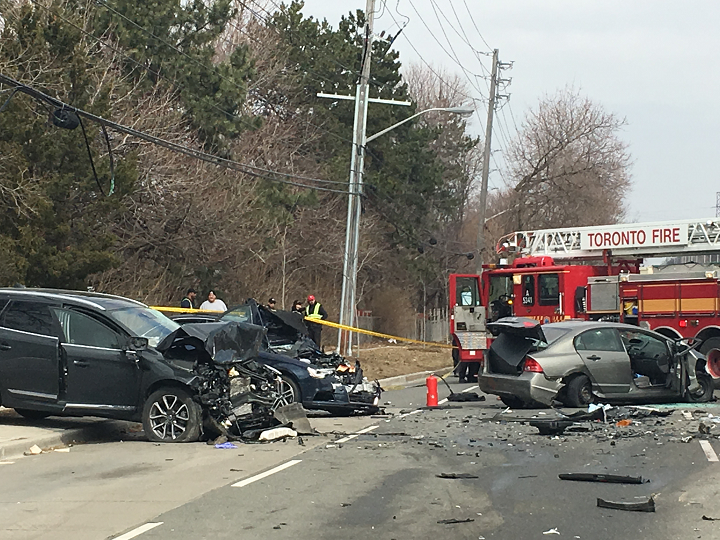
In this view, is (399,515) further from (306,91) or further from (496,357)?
(306,91)

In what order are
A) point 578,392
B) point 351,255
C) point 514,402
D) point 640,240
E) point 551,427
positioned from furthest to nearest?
point 351,255 → point 640,240 → point 514,402 → point 578,392 → point 551,427

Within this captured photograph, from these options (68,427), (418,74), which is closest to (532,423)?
(68,427)

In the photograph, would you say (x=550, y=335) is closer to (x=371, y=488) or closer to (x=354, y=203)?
(x=371, y=488)

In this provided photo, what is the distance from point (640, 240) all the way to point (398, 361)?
9503 mm

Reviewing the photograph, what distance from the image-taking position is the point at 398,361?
30.7 meters

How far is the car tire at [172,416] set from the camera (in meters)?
12.2

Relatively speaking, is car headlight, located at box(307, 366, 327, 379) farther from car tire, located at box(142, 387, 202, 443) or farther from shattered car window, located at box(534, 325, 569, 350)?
shattered car window, located at box(534, 325, 569, 350)

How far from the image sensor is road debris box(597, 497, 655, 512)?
779 cm

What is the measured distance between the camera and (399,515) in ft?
25.3

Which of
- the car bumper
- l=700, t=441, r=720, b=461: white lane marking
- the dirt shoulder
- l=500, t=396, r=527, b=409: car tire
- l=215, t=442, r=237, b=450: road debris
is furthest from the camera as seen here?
the dirt shoulder

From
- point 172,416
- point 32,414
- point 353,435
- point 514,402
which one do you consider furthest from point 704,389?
point 32,414

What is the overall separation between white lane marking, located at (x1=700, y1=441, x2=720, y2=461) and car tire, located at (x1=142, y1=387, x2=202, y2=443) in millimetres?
6017

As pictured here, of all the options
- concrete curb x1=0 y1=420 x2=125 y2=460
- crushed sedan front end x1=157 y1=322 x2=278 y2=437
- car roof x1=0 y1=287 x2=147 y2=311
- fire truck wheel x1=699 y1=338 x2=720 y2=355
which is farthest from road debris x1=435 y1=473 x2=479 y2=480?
fire truck wheel x1=699 y1=338 x2=720 y2=355

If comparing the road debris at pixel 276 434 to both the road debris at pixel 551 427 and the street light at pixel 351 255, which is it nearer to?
the road debris at pixel 551 427
